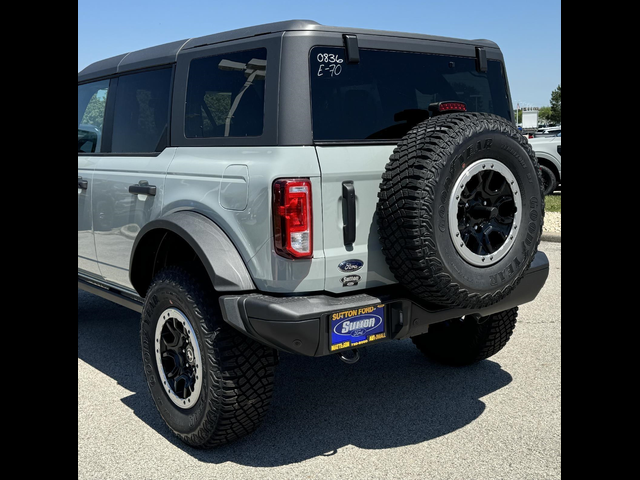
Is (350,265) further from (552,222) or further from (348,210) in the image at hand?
(552,222)

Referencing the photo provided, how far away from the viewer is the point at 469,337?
446cm

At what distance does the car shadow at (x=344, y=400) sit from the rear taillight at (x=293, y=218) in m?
1.12

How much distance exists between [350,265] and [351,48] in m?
1.09

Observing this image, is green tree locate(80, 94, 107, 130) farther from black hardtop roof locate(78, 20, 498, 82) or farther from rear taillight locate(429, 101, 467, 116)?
rear taillight locate(429, 101, 467, 116)

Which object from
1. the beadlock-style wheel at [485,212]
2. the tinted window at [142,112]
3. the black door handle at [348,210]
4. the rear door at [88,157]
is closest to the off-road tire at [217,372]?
the black door handle at [348,210]

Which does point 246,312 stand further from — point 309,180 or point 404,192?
point 404,192

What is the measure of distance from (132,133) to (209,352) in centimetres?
176

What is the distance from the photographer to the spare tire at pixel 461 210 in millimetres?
2988

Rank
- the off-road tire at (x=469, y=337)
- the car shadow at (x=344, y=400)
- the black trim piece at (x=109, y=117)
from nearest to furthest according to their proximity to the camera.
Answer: the car shadow at (x=344, y=400)
the off-road tire at (x=469, y=337)
the black trim piece at (x=109, y=117)

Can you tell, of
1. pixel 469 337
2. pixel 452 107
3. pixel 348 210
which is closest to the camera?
pixel 348 210

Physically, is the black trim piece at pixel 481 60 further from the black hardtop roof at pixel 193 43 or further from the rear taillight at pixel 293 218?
the rear taillight at pixel 293 218

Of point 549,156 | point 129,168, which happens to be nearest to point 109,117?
point 129,168

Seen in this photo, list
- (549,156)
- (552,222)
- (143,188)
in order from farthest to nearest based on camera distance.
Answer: (549,156), (552,222), (143,188)
